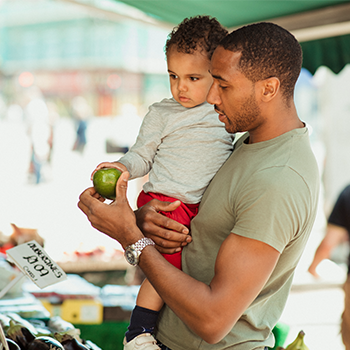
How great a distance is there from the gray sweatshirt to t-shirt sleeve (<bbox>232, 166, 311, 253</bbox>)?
1.53 feet

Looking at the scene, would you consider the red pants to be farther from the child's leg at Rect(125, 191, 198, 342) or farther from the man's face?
the man's face

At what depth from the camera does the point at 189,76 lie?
1956mm

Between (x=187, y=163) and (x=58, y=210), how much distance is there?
27.8 feet

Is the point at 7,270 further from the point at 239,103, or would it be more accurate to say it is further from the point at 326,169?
the point at 326,169

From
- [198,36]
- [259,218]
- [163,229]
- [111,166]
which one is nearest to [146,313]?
[163,229]

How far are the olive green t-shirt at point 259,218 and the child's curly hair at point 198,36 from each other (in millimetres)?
466

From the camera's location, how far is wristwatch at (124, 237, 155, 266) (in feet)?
5.07

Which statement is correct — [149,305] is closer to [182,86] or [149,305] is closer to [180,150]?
[180,150]

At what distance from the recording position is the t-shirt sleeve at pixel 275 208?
1.35m

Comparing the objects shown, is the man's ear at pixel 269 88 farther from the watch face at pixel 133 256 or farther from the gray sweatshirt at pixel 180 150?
the watch face at pixel 133 256

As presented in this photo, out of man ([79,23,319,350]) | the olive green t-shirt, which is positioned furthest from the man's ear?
the olive green t-shirt

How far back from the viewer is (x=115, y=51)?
19422 millimetres

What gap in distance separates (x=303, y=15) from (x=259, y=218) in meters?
2.92

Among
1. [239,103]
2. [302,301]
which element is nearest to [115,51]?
[302,301]
